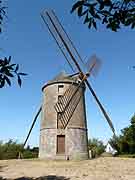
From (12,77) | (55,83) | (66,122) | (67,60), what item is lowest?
(12,77)

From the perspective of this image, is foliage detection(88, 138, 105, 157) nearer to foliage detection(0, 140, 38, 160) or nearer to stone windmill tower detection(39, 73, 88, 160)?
foliage detection(0, 140, 38, 160)

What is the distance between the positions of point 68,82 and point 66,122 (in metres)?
4.21

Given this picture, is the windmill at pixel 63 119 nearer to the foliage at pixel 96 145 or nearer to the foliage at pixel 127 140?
the foliage at pixel 127 140

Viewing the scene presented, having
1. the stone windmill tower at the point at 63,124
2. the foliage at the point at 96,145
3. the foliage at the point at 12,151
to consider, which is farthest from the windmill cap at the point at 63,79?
the foliage at the point at 96,145

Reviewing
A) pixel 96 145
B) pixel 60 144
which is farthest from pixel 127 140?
pixel 96 145

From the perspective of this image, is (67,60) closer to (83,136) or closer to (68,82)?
(68,82)

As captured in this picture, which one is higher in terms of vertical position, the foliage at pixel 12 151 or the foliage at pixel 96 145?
the foliage at pixel 96 145

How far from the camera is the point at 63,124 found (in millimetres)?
28000

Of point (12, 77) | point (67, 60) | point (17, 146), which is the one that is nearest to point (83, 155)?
point (67, 60)

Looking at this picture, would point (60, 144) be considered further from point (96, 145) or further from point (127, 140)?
point (96, 145)

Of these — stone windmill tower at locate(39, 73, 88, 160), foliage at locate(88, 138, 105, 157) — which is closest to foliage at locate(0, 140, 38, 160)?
stone windmill tower at locate(39, 73, 88, 160)

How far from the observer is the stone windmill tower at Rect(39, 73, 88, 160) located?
27.5 meters

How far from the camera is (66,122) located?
2802 cm

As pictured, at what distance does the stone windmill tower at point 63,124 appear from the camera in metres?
27.5
